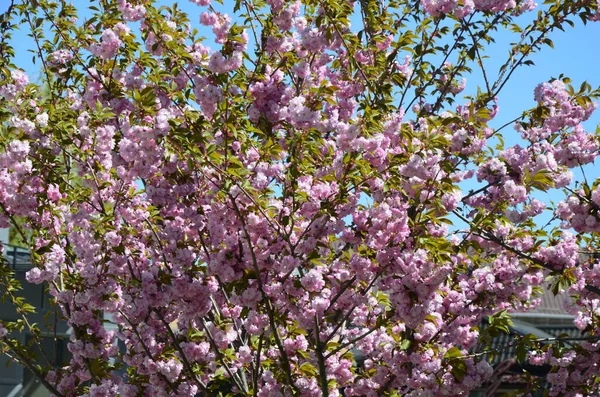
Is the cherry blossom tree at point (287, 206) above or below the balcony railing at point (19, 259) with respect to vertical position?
below

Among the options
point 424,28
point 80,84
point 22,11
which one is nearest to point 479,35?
point 424,28

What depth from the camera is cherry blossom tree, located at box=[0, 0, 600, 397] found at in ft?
13.2

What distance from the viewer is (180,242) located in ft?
14.6

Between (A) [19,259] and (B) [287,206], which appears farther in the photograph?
(A) [19,259]

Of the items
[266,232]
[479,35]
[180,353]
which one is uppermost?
[479,35]

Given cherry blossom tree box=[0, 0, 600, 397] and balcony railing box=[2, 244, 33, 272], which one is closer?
cherry blossom tree box=[0, 0, 600, 397]

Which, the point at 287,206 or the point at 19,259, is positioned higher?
the point at 19,259

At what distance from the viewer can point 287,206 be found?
177 inches

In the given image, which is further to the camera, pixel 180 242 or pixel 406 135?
pixel 180 242

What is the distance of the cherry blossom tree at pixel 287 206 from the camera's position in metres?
4.02

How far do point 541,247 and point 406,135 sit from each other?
4.75ft

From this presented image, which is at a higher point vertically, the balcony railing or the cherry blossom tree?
the balcony railing

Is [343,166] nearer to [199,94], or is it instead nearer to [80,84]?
[199,94]

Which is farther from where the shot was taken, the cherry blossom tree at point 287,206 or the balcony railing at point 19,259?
the balcony railing at point 19,259
